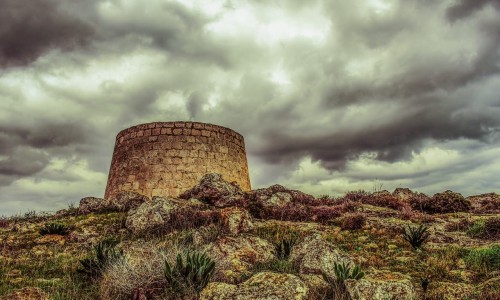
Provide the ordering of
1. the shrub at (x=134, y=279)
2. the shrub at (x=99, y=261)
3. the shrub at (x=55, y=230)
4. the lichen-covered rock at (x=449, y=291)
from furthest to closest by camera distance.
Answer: the shrub at (x=55, y=230), the shrub at (x=99, y=261), the shrub at (x=134, y=279), the lichen-covered rock at (x=449, y=291)

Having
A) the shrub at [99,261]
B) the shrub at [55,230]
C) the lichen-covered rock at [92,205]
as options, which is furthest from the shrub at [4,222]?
the shrub at [99,261]

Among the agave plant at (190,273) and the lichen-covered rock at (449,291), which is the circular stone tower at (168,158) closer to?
the agave plant at (190,273)

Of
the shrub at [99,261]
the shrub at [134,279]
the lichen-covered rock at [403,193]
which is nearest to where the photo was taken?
the shrub at [134,279]

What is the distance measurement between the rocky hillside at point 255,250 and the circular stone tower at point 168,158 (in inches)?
99.7

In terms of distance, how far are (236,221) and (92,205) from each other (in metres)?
6.95

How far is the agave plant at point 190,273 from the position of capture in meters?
6.32

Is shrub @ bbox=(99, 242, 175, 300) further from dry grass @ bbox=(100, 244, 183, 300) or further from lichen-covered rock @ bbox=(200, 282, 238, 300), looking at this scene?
lichen-covered rock @ bbox=(200, 282, 238, 300)

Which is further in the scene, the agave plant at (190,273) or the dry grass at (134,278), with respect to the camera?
the dry grass at (134,278)

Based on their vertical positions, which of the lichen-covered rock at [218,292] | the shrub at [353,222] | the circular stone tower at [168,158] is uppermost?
the circular stone tower at [168,158]

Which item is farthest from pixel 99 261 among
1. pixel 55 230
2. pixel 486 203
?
pixel 486 203

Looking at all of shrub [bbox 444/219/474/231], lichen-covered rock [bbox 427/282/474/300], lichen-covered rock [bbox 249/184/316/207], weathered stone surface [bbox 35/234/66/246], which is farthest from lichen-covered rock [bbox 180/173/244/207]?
lichen-covered rock [bbox 427/282/474/300]

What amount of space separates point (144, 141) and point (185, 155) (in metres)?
1.96

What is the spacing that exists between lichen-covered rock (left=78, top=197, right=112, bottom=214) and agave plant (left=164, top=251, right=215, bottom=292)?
8027mm

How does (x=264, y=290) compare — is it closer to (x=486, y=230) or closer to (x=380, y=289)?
(x=380, y=289)
